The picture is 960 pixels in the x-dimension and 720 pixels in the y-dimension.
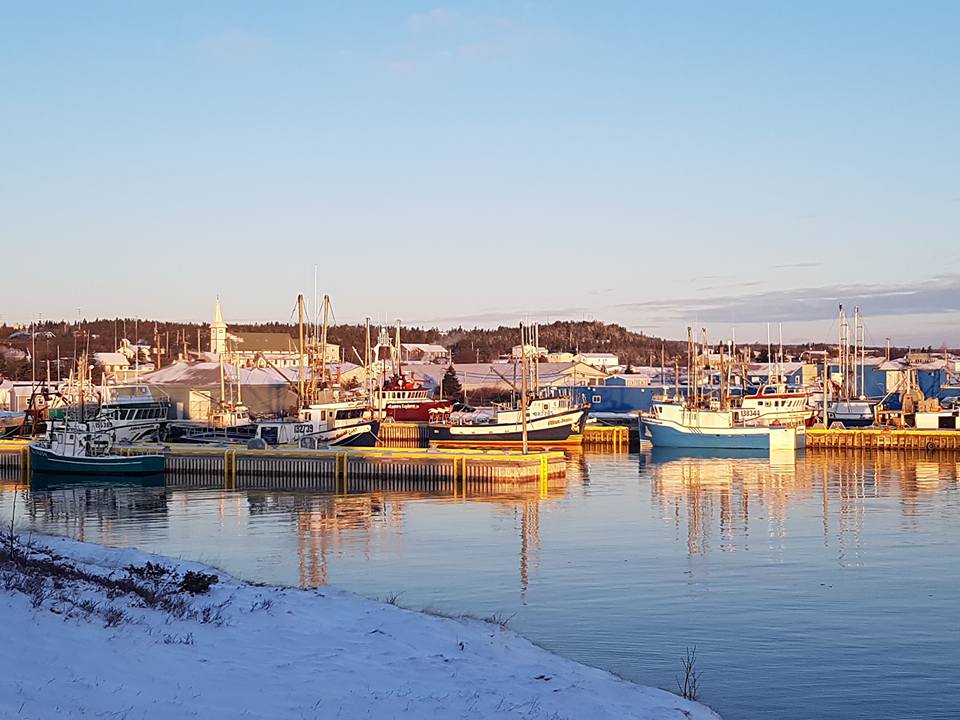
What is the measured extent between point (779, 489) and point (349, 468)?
2024cm

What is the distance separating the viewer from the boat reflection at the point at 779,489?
35781 millimetres

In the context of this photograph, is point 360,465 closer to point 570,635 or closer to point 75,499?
point 75,499

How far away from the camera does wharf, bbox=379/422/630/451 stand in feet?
272

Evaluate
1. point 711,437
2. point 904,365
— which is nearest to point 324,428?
point 711,437

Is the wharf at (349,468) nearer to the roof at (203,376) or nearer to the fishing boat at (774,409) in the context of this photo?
the fishing boat at (774,409)

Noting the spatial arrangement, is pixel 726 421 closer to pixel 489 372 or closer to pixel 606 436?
pixel 606 436

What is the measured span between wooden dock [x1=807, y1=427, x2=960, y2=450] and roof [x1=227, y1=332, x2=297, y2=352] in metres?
108

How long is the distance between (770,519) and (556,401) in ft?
126

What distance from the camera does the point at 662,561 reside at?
30.3 metres

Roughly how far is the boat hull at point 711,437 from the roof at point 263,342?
332 ft

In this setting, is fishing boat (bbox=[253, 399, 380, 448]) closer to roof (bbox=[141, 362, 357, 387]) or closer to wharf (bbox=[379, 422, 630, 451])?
wharf (bbox=[379, 422, 630, 451])

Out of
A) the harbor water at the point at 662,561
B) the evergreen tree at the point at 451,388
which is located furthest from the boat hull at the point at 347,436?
the evergreen tree at the point at 451,388

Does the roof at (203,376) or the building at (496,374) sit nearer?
the roof at (203,376)

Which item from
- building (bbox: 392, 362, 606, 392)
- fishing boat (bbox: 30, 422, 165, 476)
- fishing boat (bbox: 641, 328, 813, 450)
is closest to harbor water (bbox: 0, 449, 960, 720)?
fishing boat (bbox: 30, 422, 165, 476)
